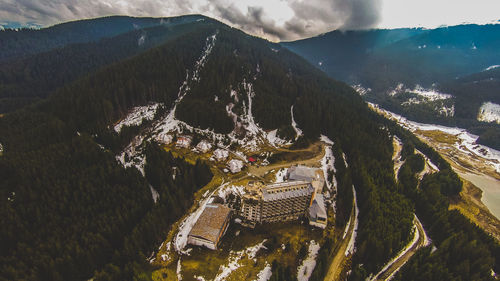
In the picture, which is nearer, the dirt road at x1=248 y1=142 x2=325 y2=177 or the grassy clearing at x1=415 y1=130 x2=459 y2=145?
the dirt road at x1=248 y1=142 x2=325 y2=177

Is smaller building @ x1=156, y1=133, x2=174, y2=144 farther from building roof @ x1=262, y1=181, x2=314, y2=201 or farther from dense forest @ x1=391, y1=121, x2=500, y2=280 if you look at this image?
dense forest @ x1=391, y1=121, x2=500, y2=280

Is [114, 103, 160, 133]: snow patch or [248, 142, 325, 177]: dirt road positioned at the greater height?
[114, 103, 160, 133]: snow patch

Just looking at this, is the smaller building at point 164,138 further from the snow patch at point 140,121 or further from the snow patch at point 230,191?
the snow patch at point 230,191

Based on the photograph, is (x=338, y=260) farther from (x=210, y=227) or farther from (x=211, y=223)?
(x=211, y=223)

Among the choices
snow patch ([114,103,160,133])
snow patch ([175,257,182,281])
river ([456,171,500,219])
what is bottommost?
river ([456,171,500,219])

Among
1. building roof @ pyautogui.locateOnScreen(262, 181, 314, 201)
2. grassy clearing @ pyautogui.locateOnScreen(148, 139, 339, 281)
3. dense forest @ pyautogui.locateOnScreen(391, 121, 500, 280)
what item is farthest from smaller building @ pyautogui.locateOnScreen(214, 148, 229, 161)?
dense forest @ pyautogui.locateOnScreen(391, 121, 500, 280)

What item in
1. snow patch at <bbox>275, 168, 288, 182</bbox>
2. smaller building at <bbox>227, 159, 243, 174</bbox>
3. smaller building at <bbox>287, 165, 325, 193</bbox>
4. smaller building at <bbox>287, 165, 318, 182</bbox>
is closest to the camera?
smaller building at <bbox>287, 165, 325, 193</bbox>
